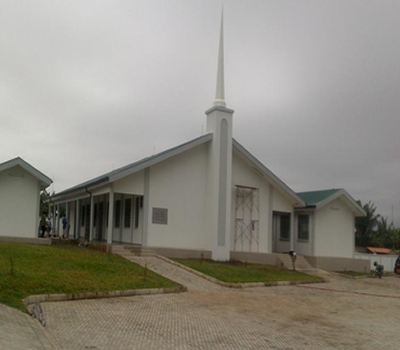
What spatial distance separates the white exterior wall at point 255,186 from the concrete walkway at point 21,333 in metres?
16.4

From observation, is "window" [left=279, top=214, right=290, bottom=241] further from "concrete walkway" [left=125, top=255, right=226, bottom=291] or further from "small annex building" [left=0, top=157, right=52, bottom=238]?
"small annex building" [left=0, top=157, right=52, bottom=238]

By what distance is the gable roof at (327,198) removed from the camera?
1057 inches

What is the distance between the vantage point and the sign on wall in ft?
72.5

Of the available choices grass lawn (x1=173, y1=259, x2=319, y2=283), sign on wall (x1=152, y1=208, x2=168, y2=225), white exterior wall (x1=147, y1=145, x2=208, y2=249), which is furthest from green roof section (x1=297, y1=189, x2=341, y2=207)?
sign on wall (x1=152, y1=208, x2=168, y2=225)

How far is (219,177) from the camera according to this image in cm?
2247

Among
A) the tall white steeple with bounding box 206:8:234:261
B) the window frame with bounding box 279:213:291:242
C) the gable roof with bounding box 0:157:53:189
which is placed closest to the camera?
the gable roof with bounding box 0:157:53:189

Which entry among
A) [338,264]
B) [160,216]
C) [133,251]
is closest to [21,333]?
[133,251]

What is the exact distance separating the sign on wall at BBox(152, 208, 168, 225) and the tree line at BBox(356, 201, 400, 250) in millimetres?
36857

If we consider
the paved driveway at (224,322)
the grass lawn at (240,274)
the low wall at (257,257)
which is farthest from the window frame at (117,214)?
the paved driveway at (224,322)

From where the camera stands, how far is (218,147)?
22.6m

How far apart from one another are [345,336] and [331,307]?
3767 mm

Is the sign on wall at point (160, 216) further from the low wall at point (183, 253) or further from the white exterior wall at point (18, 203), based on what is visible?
the white exterior wall at point (18, 203)

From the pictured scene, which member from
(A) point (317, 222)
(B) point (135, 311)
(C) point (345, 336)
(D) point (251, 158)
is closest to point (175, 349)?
(B) point (135, 311)

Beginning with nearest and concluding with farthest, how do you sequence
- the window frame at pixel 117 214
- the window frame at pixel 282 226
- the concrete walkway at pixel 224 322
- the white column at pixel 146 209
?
the concrete walkway at pixel 224 322 < the white column at pixel 146 209 < the window frame at pixel 117 214 < the window frame at pixel 282 226
